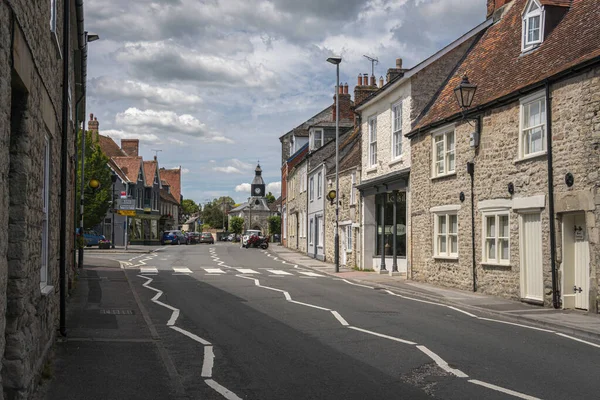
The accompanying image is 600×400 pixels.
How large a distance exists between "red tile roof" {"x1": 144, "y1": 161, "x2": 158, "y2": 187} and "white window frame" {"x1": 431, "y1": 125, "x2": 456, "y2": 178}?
53087 mm

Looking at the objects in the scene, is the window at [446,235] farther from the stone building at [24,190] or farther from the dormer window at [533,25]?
the stone building at [24,190]

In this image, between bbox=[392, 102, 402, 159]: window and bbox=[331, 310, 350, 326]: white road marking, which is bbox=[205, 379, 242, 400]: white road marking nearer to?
bbox=[331, 310, 350, 326]: white road marking

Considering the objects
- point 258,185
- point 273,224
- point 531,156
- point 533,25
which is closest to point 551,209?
point 531,156

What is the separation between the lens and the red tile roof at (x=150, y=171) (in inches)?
2837

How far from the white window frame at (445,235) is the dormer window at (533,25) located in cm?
550

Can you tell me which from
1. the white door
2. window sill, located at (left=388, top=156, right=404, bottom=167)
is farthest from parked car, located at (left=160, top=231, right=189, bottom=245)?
the white door

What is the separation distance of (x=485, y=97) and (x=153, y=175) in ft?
189

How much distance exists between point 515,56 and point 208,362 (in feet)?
47.5

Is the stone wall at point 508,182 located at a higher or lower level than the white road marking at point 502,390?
higher

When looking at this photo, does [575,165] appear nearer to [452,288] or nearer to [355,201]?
[452,288]

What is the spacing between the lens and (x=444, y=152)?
21.7 meters

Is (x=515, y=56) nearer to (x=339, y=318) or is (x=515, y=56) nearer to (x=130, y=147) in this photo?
(x=339, y=318)

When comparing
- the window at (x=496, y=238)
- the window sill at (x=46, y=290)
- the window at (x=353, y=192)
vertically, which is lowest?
the window sill at (x=46, y=290)

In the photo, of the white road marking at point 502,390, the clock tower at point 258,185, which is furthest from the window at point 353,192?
the clock tower at point 258,185
